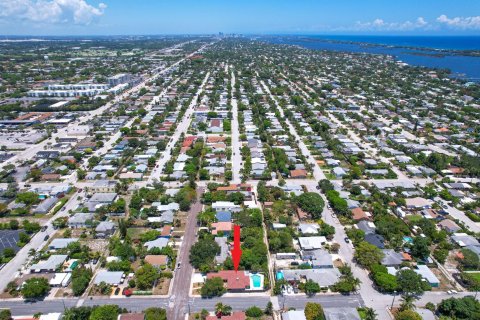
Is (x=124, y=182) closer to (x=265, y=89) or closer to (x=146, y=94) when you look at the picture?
(x=146, y=94)

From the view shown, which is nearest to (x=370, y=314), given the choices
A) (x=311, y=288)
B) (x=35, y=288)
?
(x=311, y=288)

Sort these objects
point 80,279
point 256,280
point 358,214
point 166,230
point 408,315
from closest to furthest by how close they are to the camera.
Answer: point 408,315 < point 80,279 < point 256,280 < point 166,230 < point 358,214

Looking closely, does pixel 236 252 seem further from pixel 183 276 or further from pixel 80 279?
pixel 80 279

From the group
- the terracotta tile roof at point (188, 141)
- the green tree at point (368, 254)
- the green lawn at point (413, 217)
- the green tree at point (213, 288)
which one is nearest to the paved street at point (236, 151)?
the terracotta tile roof at point (188, 141)

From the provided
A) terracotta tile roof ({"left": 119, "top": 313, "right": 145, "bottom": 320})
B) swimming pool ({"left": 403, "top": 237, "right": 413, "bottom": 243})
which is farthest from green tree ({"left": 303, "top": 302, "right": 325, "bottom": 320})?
swimming pool ({"left": 403, "top": 237, "right": 413, "bottom": 243})

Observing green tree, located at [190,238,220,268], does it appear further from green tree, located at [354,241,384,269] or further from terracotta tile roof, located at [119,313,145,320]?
green tree, located at [354,241,384,269]

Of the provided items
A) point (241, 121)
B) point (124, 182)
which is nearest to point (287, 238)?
point (124, 182)
